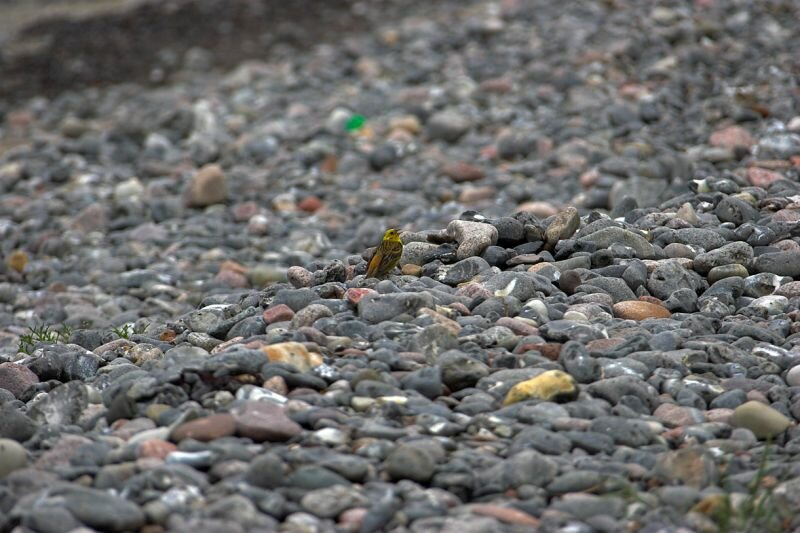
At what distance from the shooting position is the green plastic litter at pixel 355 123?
970 cm

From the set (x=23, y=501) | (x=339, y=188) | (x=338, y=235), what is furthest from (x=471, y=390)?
(x=339, y=188)

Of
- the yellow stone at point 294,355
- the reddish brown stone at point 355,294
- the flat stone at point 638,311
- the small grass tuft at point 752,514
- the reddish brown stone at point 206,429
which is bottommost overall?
the flat stone at point 638,311

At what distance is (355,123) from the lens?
973cm

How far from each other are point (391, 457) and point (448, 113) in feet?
21.3

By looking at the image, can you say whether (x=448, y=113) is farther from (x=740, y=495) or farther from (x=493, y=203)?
Answer: (x=740, y=495)

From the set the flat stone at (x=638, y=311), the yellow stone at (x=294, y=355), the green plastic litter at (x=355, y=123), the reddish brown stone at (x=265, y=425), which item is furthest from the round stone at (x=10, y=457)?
the green plastic litter at (x=355, y=123)

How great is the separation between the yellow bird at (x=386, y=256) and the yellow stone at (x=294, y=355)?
37.0 inches

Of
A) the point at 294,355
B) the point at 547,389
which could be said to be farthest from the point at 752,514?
the point at 294,355

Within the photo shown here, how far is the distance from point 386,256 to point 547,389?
50.5 inches

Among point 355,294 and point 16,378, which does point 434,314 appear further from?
point 16,378

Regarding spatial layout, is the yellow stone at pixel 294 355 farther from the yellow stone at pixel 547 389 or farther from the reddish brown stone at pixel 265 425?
the yellow stone at pixel 547 389

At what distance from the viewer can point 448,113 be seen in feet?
30.9

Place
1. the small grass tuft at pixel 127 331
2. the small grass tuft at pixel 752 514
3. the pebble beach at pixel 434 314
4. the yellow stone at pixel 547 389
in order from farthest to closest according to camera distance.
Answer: the small grass tuft at pixel 127 331
the yellow stone at pixel 547 389
the pebble beach at pixel 434 314
the small grass tuft at pixel 752 514

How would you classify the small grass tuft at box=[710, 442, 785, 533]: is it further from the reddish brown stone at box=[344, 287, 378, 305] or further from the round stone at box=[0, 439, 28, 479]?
the round stone at box=[0, 439, 28, 479]
